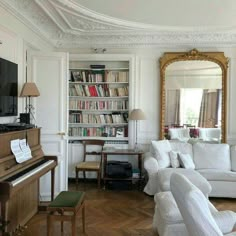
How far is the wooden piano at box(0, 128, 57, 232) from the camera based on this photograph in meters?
2.64

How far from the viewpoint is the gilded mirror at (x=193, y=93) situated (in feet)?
18.6

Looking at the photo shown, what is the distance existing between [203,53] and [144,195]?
298 centimetres

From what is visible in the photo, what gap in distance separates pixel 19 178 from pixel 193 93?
4.01 m

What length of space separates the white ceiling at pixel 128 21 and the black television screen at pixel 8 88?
737 mm

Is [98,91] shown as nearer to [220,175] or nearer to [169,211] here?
[220,175]

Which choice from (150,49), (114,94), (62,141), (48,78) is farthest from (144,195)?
(150,49)

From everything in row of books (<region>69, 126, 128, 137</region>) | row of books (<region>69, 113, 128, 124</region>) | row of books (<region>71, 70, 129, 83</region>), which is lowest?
row of books (<region>69, 126, 128, 137</region>)

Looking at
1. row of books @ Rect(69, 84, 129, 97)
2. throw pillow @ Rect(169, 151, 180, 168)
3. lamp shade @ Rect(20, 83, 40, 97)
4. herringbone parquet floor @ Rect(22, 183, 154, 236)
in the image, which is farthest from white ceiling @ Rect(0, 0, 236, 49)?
herringbone parquet floor @ Rect(22, 183, 154, 236)

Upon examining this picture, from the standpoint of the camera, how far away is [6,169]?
2.79m

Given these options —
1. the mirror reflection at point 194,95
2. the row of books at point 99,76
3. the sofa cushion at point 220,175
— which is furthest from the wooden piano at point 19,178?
the mirror reflection at point 194,95

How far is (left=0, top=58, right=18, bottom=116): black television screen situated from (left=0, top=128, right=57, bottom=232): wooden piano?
0.42 m

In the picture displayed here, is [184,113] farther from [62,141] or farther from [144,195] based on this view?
[62,141]

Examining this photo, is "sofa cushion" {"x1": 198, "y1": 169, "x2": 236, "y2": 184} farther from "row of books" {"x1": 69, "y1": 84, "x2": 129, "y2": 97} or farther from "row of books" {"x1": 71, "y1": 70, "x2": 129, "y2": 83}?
"row of books" {"x1": 71, "y1": 70, "x2": 129, "y2": 83}

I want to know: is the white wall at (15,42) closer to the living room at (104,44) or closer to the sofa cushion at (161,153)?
the living room at (104,44)
